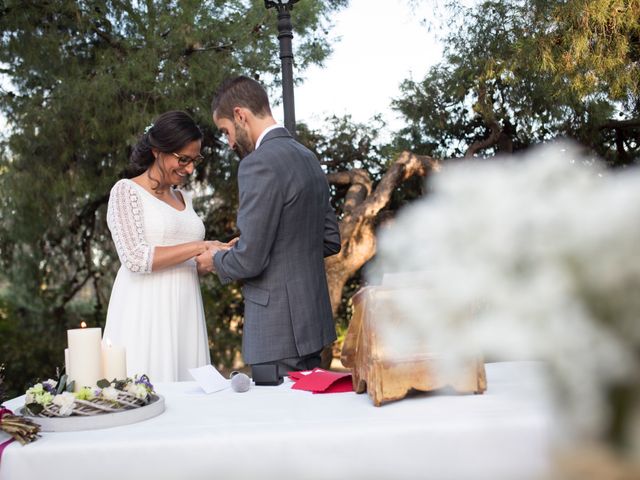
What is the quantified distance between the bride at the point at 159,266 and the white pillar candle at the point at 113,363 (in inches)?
45.0

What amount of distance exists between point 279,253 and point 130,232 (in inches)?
29.1

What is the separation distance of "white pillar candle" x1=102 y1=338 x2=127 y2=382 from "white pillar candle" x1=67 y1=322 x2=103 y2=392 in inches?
1.6

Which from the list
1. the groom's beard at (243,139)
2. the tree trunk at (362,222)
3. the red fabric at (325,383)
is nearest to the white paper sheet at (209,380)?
the red fabric at (325,383)

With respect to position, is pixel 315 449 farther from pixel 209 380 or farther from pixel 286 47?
pixel 286 47

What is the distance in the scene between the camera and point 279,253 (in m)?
2.24

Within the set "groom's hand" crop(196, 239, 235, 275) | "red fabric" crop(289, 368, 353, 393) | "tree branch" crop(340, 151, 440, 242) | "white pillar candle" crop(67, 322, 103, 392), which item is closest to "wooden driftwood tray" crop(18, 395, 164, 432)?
"white pillar candle" crop(67, 322, 103, 392)

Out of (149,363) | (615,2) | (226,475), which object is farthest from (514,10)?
(226,475)

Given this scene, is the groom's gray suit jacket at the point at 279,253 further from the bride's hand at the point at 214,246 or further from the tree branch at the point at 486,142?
Result: the tree branch at the point at 486,142

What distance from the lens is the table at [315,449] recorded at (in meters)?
1.12

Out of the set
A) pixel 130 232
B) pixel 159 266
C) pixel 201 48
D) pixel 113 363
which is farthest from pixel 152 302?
pixel 201 48

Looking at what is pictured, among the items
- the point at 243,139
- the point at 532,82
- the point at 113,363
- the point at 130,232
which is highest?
the point at 532,82

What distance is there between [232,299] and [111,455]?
18.1 feet

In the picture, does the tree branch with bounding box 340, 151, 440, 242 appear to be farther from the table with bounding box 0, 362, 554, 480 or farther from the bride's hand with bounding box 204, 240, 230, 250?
the table with bounding box 0, 362, 554, 480

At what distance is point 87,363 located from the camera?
1468mm
